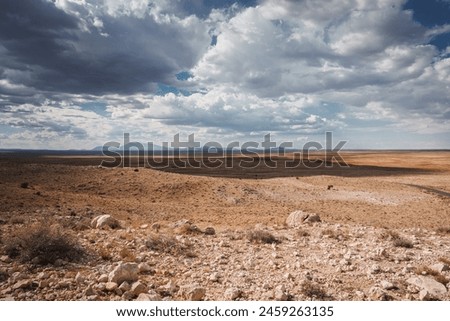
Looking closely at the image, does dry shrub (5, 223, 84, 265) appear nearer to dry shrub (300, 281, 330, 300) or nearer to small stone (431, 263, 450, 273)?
dry shrub (300, 281, 330, 300)

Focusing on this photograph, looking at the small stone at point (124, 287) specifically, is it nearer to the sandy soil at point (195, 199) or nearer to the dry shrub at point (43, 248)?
the dry shrub at point (43, 248)

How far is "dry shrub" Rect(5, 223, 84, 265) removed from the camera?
711cm

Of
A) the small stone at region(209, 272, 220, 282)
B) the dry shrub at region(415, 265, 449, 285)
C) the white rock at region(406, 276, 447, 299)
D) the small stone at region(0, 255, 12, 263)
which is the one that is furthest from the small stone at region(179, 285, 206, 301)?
the dry shrub at region(415, 265, 449, 285)

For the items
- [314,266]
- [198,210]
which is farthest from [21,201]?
[314,266]

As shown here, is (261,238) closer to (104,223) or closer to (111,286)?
(111,286)

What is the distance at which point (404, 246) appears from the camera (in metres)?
9.56

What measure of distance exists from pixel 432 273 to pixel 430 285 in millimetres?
828

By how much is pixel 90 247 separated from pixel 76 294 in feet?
8.39

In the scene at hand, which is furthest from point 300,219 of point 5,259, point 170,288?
point 5,259

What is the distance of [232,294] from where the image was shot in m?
6.13

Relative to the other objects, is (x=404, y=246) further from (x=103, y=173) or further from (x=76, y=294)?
(x=103, y=173)

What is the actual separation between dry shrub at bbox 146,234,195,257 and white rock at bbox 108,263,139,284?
6.49ft

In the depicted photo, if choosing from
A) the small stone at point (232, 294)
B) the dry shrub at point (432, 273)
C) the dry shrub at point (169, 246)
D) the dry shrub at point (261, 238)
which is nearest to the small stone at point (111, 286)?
the small stone at point (232, 294)

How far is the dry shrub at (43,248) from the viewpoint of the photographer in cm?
711
